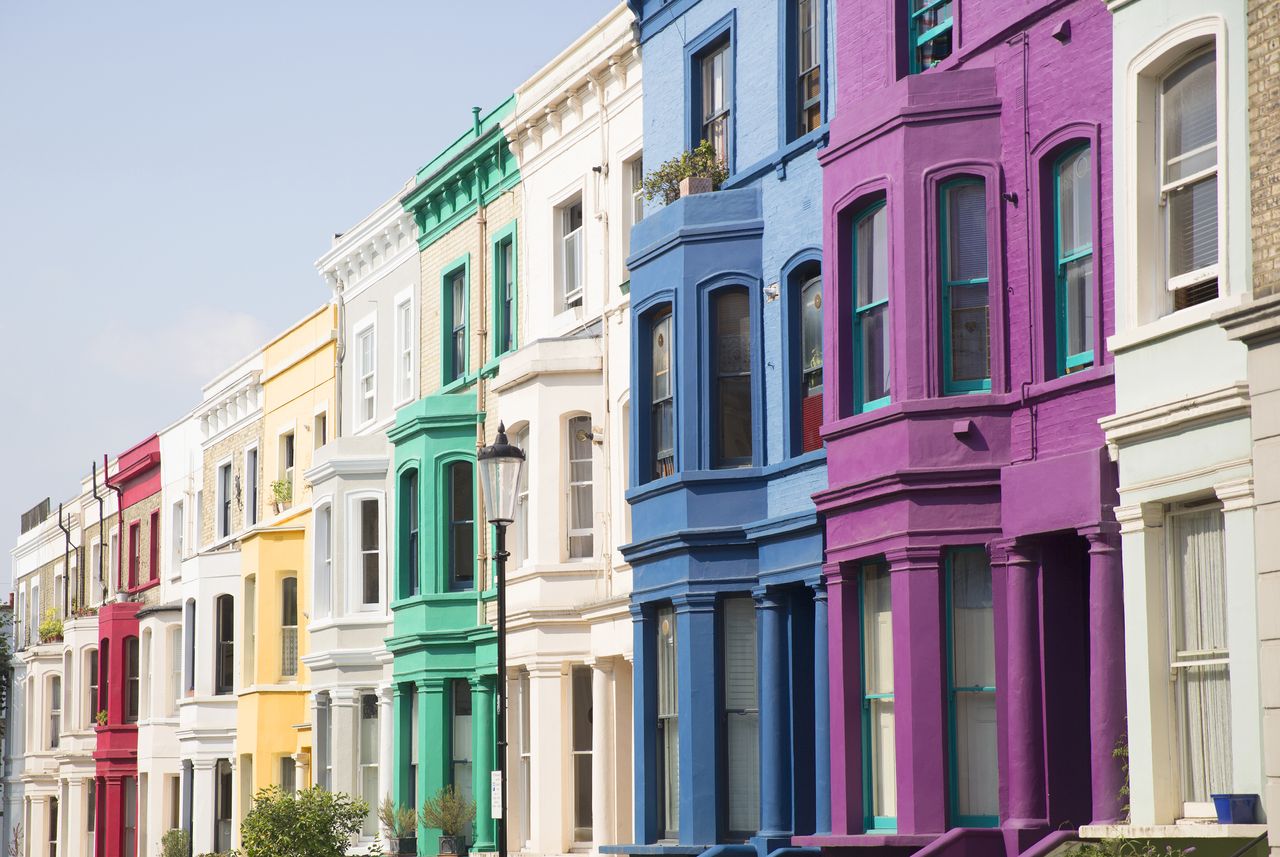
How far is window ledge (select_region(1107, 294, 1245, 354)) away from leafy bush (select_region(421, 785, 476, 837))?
17144 mm

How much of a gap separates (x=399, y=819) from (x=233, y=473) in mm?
14947

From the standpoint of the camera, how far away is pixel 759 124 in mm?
25203

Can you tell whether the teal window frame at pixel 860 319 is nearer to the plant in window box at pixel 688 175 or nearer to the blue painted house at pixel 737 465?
the blue painted house at pixel 737 465

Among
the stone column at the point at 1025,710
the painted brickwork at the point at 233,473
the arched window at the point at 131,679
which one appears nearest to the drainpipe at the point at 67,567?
the arched window at the point at 131,679

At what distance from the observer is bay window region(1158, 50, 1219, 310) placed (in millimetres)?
16281

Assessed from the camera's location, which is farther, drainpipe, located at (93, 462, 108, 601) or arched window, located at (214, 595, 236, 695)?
drainpipe, located at (93, 462, 108, 601)

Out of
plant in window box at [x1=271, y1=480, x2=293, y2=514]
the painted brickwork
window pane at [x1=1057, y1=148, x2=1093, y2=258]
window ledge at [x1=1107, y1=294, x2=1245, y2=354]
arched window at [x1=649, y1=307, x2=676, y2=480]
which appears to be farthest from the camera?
the painted brickwork

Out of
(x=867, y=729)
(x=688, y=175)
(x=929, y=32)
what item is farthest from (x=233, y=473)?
(x=929, y=32)

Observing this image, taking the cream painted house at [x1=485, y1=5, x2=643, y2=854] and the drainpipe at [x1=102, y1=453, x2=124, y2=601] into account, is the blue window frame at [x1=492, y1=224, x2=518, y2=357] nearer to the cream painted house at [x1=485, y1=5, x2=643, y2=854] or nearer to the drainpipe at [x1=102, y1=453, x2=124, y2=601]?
the cream painted house at [x1=485, y1=5, x2=643, y2=854]

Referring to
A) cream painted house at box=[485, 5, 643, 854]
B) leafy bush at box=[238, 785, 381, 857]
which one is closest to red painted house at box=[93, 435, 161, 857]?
leafy bush at box=[238, 785, 381, 857]

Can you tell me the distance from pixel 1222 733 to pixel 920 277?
5.73m

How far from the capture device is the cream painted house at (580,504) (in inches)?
1116

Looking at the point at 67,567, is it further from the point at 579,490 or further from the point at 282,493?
the point at 579,490

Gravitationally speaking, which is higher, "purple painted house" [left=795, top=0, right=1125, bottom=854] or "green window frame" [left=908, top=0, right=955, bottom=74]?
"green window frame" [left=908, top=0, right=955, bottom=74]
